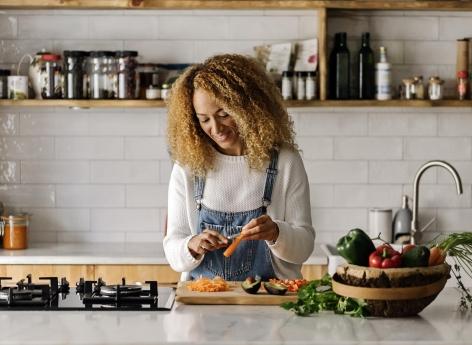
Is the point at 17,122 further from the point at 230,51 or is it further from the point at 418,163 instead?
the point at 418,163

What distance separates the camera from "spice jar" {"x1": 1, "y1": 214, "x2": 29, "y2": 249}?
5.23 meters

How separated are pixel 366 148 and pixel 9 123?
81.9 inches

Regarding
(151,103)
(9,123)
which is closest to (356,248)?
(151,103)

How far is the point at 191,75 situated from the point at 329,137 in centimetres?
192

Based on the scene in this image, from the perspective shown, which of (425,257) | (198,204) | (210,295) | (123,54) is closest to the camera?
(425,257)

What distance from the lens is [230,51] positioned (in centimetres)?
548

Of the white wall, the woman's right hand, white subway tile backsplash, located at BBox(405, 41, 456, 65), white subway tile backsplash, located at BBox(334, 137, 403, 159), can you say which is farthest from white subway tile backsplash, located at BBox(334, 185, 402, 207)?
A: the woman's right hand

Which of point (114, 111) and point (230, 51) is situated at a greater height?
point (230, 51)

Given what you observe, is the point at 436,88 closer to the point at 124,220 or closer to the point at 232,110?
the point at 124,220

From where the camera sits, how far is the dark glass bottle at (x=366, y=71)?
5.33m

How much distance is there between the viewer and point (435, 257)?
3082 millimetres

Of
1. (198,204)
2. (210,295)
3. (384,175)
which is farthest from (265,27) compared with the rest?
(210,295)

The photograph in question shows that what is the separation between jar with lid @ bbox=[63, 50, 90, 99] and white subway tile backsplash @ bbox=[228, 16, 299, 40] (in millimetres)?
875

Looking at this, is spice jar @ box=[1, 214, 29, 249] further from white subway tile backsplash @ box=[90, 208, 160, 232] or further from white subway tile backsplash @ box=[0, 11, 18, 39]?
white subway tile backsplash @ box=[0, 11, 18, 39]
